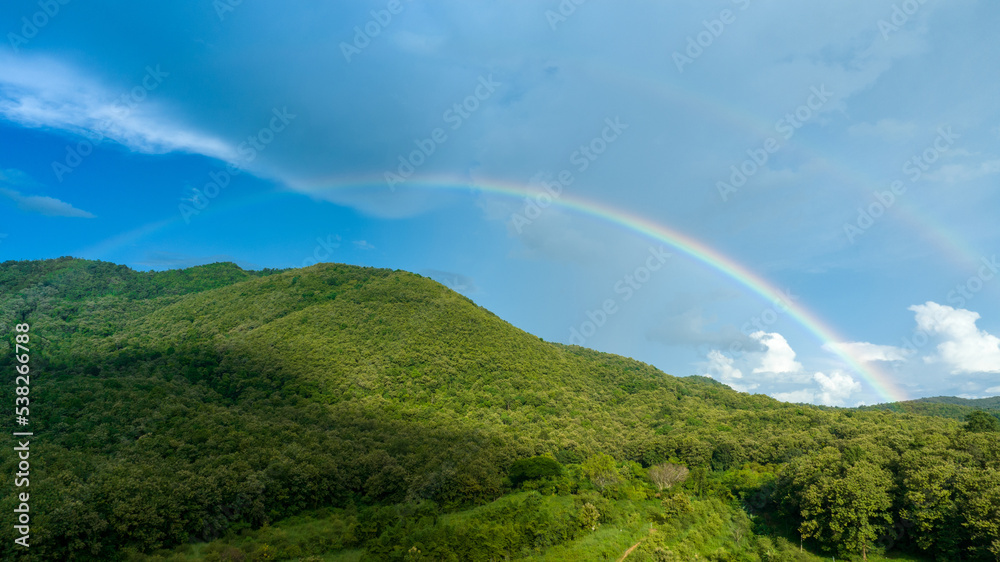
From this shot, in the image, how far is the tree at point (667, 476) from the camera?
62.2 metres

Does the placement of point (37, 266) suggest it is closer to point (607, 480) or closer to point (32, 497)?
point (32, 497)

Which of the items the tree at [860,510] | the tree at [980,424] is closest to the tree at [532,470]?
the tree at [860,510]

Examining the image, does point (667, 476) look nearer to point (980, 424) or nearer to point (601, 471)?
point (601, 471)

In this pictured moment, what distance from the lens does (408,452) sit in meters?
61.0

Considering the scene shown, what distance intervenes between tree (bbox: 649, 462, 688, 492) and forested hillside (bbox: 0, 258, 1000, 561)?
0.54m

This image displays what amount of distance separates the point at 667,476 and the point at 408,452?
3643 cm

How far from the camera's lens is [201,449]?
51.4 meters

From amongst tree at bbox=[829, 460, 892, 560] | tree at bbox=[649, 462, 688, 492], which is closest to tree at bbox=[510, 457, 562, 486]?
tree at bbox=[649, 462, 688, 492]

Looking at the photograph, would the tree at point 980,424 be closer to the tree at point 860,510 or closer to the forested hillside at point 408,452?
the forested hillside at point 408,452

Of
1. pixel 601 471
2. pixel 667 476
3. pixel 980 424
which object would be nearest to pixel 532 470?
pixel 601 471

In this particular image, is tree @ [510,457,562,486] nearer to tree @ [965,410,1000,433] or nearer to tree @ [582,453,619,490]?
tree @ [582,453,619,490]

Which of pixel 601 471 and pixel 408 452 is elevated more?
pixel 408 452

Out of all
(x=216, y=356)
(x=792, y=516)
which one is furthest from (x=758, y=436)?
(x=216, y=356)

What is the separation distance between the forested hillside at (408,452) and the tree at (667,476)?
21.2 inches
